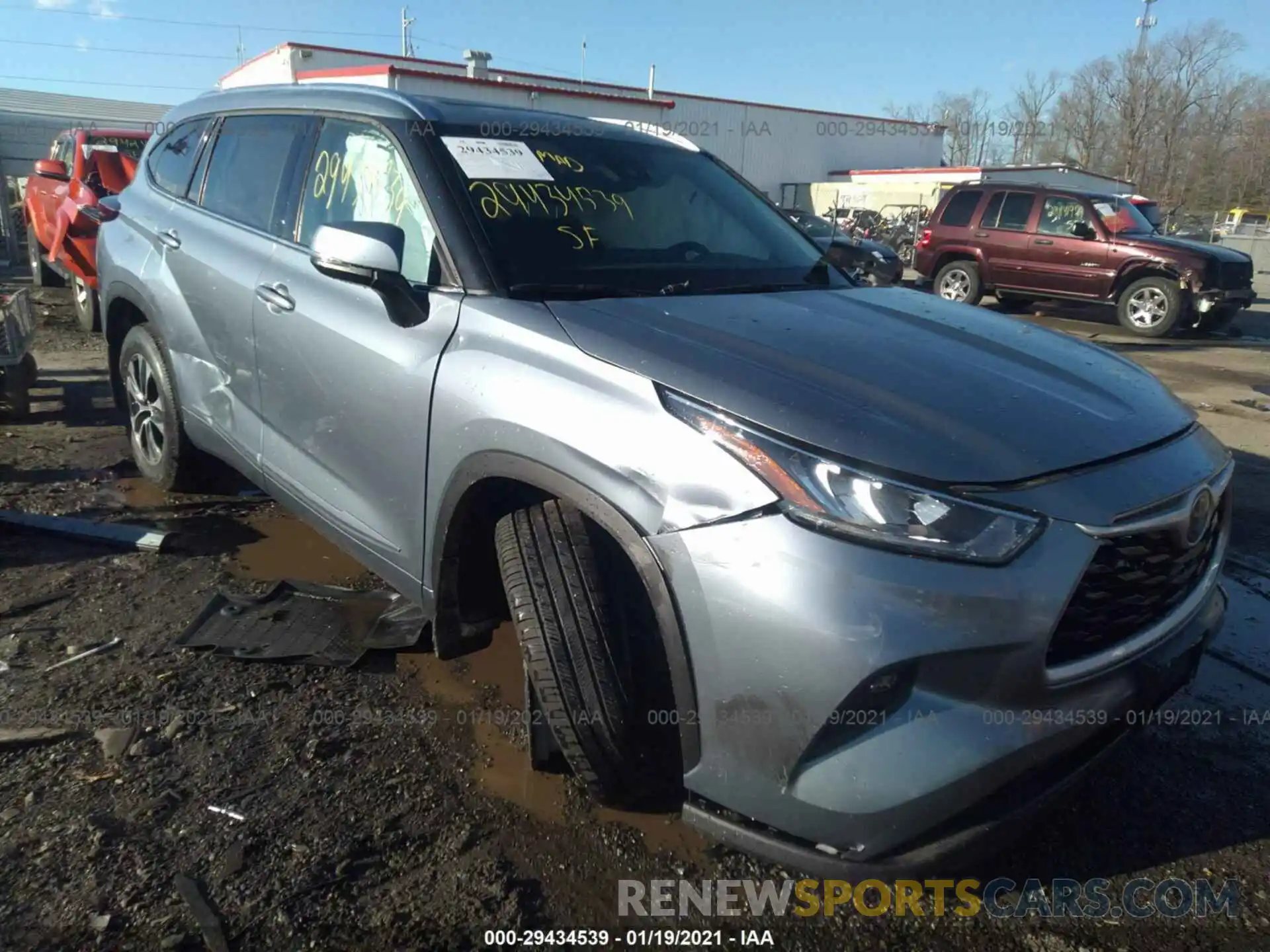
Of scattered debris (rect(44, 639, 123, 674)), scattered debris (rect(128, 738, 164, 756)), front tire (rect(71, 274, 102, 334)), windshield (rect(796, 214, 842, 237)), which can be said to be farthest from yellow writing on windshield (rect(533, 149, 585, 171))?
windshield (rect(796, 214, 842, 237))

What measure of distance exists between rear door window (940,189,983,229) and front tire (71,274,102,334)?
11.2m

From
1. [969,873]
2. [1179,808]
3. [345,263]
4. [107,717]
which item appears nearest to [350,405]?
[345,263]

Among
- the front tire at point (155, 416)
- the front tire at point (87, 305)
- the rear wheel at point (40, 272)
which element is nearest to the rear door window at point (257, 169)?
the front tire at point (155, 416)

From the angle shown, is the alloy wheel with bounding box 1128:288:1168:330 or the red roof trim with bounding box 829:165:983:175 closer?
the alloy wheel with bounding box 1128:288:1168:330

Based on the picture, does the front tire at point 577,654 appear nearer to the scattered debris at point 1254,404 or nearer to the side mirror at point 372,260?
the side mirror at point 372,260

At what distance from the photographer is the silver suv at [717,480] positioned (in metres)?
1.76

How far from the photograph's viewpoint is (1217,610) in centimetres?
239

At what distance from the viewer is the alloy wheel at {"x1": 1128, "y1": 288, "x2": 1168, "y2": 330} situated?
11992mm

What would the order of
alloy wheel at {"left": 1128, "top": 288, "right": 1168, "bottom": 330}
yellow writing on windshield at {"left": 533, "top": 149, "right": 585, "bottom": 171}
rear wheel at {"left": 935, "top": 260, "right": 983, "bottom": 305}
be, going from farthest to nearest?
rear wheel at {"left": 935, "top": 260, "right": 983, "bottom": 305}
alloy wheel at {"left": 1128, "top": 288, "right": 1168, "bottom": 330}
yellow writing on windshield at {"left": 533, "top": 149, "right": 585, "bottom": 171}

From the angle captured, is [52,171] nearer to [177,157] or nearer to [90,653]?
[177,157]

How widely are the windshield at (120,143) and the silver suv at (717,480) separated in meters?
8.02

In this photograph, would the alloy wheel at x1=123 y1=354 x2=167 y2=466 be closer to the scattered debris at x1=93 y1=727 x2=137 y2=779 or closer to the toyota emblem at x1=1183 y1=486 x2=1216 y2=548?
the scattered debris at x1=93 y1=727 x2=137 y2=779

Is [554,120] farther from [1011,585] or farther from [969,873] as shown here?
[969,873]

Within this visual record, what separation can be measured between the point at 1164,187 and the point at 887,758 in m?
58.5
